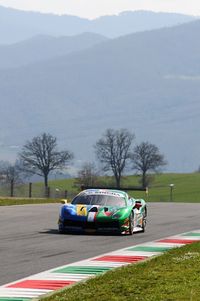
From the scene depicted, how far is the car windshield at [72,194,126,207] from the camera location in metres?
23.1

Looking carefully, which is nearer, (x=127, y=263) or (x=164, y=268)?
(x=164, y=268)

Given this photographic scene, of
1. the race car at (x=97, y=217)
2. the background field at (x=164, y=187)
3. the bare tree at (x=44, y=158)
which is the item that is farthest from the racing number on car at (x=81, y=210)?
the bare tree at (x=44, y=158)

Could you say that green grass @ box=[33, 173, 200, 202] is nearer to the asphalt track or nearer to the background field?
the background field

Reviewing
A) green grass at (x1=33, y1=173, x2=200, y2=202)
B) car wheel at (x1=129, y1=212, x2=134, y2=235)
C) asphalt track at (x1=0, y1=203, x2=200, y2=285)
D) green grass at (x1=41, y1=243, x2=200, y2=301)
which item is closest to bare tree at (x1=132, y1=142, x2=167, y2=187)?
green grass at (x1=33, y1=173, x2=200, y2=202)

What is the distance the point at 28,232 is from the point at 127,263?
833cm

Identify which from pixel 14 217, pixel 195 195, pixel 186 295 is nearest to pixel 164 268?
pixel 186 295

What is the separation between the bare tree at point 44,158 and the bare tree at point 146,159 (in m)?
15.8

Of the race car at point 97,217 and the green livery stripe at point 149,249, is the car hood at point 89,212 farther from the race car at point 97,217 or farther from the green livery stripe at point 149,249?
the green livery stripe at point 149,249

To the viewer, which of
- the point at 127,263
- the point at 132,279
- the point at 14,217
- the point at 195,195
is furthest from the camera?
the point at 195,195

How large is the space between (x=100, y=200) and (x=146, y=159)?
136 m

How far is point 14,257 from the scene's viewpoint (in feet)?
51.0

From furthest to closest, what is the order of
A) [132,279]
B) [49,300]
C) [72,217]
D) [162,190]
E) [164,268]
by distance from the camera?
[162,190] → [72,217] → [164,268] → [132,279] → [49,300]

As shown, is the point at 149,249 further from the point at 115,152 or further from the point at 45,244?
the point at 115,152

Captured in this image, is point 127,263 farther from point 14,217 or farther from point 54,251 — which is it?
point 14,217
